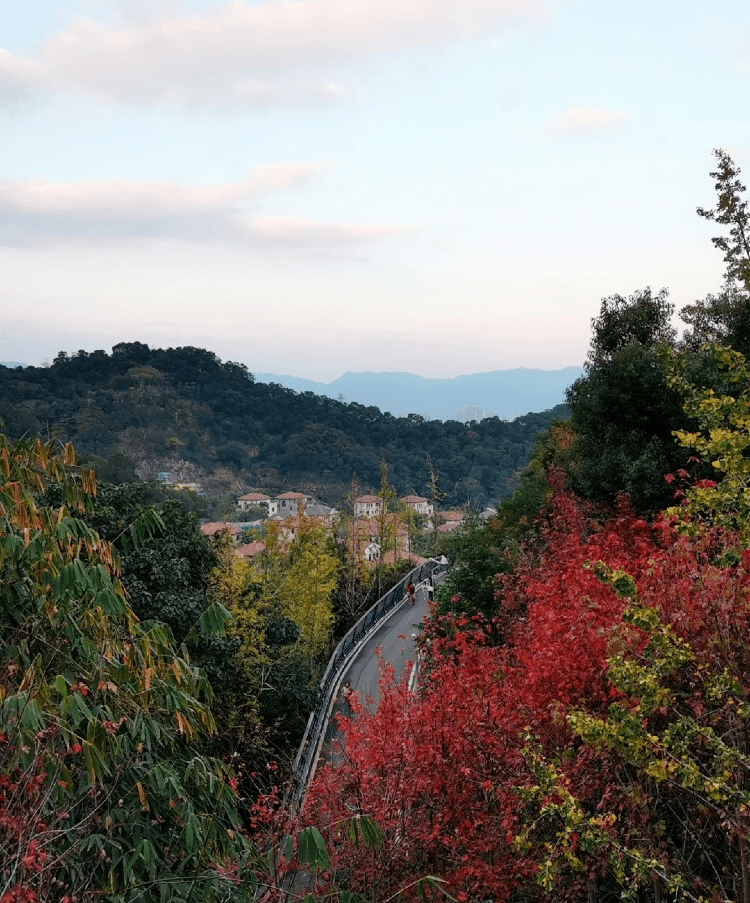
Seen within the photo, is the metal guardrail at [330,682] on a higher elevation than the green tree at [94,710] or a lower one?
lower

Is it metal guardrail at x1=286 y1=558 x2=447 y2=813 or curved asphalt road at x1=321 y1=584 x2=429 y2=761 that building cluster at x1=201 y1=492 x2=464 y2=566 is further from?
curved asphalt road at x1=321 y1=584 x2=429 y2=761

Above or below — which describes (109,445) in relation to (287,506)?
above

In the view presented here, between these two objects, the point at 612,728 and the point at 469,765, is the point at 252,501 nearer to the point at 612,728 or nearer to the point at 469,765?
the point at 469,765

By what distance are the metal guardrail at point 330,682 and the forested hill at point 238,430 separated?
273 feet

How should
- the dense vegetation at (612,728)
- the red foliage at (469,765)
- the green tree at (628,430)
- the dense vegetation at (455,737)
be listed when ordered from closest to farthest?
1. the dense vegetation at (455,737)
2. the dense vegetation at (612,728)
3. the red foliage at (469,765)
4. the green tree at (628,430)

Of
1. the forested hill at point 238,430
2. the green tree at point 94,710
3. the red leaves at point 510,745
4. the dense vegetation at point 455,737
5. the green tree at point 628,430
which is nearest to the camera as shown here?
the green tree at point 94,710

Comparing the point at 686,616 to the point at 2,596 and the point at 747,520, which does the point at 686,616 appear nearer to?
the point at 747,520

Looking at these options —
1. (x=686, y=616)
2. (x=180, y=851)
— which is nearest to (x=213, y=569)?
Answer: (x=180, y=851)

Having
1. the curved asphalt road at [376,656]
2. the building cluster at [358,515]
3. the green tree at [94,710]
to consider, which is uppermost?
the green tree at [94,710]

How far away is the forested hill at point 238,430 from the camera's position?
123875 millimetres

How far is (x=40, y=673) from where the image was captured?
22.1 feet

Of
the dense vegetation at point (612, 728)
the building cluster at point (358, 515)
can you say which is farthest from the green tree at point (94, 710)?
the building cluster at point (358, 515)

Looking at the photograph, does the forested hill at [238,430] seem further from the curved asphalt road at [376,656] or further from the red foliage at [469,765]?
the red foliage at [469,765]

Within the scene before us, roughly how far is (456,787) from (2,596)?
648 cm
